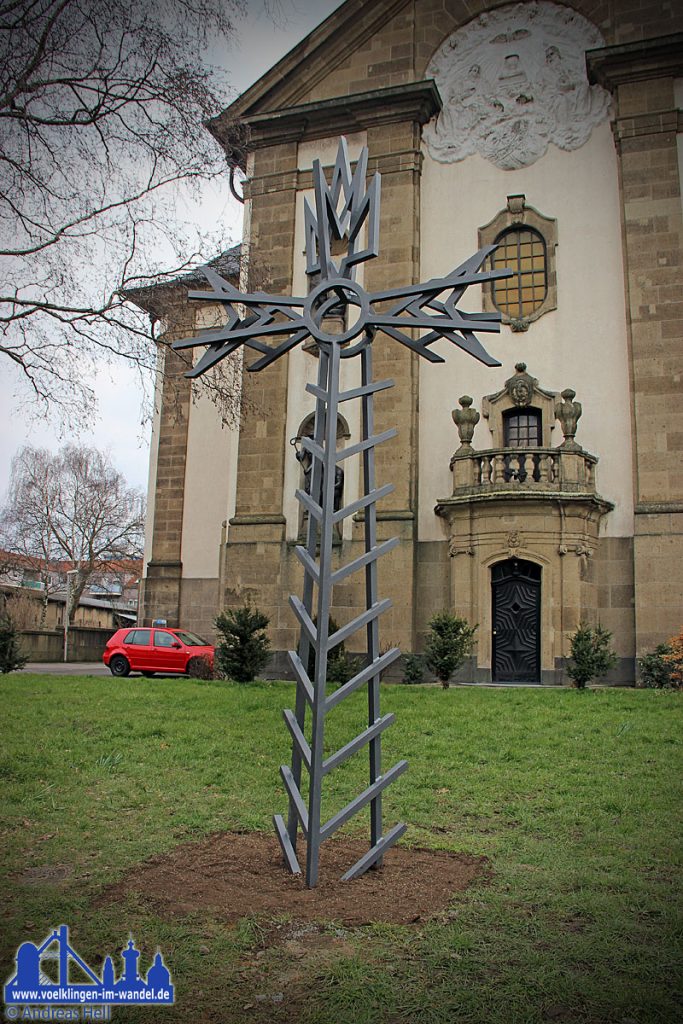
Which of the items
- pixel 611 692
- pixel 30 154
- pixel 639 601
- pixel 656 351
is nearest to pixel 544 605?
pixel 639 601

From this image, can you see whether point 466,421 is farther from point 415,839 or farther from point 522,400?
point 415,839

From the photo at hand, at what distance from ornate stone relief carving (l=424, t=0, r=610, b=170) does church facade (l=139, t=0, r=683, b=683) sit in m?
0.05

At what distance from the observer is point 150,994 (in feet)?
12.4

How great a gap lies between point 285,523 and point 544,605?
682cm

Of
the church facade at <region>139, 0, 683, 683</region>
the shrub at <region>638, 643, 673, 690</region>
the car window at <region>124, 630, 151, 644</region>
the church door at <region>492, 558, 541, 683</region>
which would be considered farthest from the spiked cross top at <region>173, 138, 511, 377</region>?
the car window at <region>124, 630, 151, 644</region>

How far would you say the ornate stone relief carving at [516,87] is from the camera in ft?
68.6

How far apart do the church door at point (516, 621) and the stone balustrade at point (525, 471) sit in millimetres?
1679

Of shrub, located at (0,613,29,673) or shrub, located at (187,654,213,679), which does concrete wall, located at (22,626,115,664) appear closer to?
shrub, located at (187,654,213,679)

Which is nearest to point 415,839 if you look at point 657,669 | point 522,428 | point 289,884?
point 289,884

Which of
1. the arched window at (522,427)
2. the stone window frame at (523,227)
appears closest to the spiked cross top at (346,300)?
the arched window at (522,427)

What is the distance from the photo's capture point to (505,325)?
20.7 meters

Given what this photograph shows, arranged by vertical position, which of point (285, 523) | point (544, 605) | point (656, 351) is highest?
point (656, 351)

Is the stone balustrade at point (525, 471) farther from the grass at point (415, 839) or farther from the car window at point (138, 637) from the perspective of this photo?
the car window at point (138, 637)

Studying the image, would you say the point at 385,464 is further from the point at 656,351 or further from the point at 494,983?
the point at 494,983
